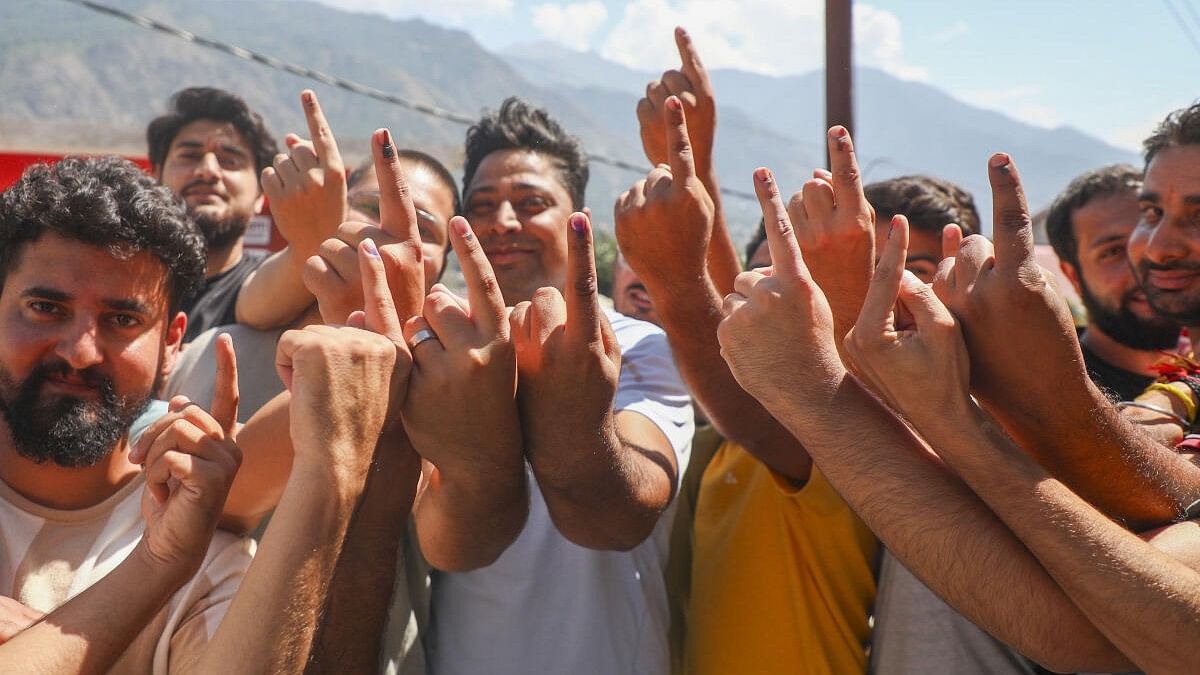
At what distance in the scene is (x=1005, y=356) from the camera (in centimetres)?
173

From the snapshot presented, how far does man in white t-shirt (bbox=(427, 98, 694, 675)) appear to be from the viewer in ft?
6.24

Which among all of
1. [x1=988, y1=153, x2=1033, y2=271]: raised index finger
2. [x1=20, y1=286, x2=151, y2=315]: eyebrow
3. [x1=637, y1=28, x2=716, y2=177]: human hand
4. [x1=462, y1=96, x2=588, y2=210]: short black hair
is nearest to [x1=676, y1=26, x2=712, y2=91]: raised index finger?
[x1=637, y1=28, x2=716, y2=177]: human hand

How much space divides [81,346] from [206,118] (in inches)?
95.5

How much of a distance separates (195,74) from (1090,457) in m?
204

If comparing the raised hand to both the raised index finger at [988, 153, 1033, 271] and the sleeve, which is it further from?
the sleeve

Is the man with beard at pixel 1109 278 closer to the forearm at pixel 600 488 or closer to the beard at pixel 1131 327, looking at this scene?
the beard at pixel 1131 327

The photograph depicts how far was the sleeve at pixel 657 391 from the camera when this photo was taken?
2590mm

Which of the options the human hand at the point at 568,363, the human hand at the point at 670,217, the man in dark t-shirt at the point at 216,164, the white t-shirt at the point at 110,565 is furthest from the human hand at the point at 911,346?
the man in dark t-shirt at the point at 216,164

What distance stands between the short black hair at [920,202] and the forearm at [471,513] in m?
1.65

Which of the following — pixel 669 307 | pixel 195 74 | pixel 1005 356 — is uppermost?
pixel 1005 356

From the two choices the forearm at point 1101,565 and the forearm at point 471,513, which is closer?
the forearm at point 1101,565

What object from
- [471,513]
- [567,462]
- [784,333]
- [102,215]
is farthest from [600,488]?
[102,215]

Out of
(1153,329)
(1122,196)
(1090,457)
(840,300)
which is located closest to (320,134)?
(840,300)

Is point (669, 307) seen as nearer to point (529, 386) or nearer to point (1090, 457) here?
point (529, 386)
